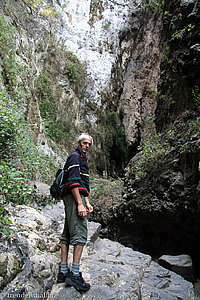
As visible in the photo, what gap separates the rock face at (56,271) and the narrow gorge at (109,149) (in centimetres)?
2

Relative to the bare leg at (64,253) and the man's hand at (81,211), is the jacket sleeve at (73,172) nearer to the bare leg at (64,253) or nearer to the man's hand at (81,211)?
the man's hand at (81,211)

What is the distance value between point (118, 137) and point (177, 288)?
12.7 meters

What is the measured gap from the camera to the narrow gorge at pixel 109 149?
2.54 m

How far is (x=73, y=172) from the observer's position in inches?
87.0

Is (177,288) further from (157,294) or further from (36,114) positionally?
(36,114)

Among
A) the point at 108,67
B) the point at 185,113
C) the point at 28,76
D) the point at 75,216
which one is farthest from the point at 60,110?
the point at 75,216

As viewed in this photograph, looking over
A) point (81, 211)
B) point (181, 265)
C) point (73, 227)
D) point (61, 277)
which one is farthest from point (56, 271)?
point (181, 265)

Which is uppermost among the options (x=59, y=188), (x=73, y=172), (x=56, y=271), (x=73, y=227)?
(x=73, y=172)

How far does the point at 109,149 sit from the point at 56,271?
42.3 ft

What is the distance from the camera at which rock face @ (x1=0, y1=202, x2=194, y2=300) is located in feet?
5.73

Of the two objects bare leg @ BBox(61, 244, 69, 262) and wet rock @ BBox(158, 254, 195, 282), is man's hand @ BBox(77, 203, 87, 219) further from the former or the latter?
wet rock @ BBox(158, 254, 195, 282)

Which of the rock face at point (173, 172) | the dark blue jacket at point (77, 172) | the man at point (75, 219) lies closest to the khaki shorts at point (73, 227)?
the man at point (75, 219)

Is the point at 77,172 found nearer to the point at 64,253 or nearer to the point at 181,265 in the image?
the point at 64,253

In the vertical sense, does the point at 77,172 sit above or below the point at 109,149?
below
